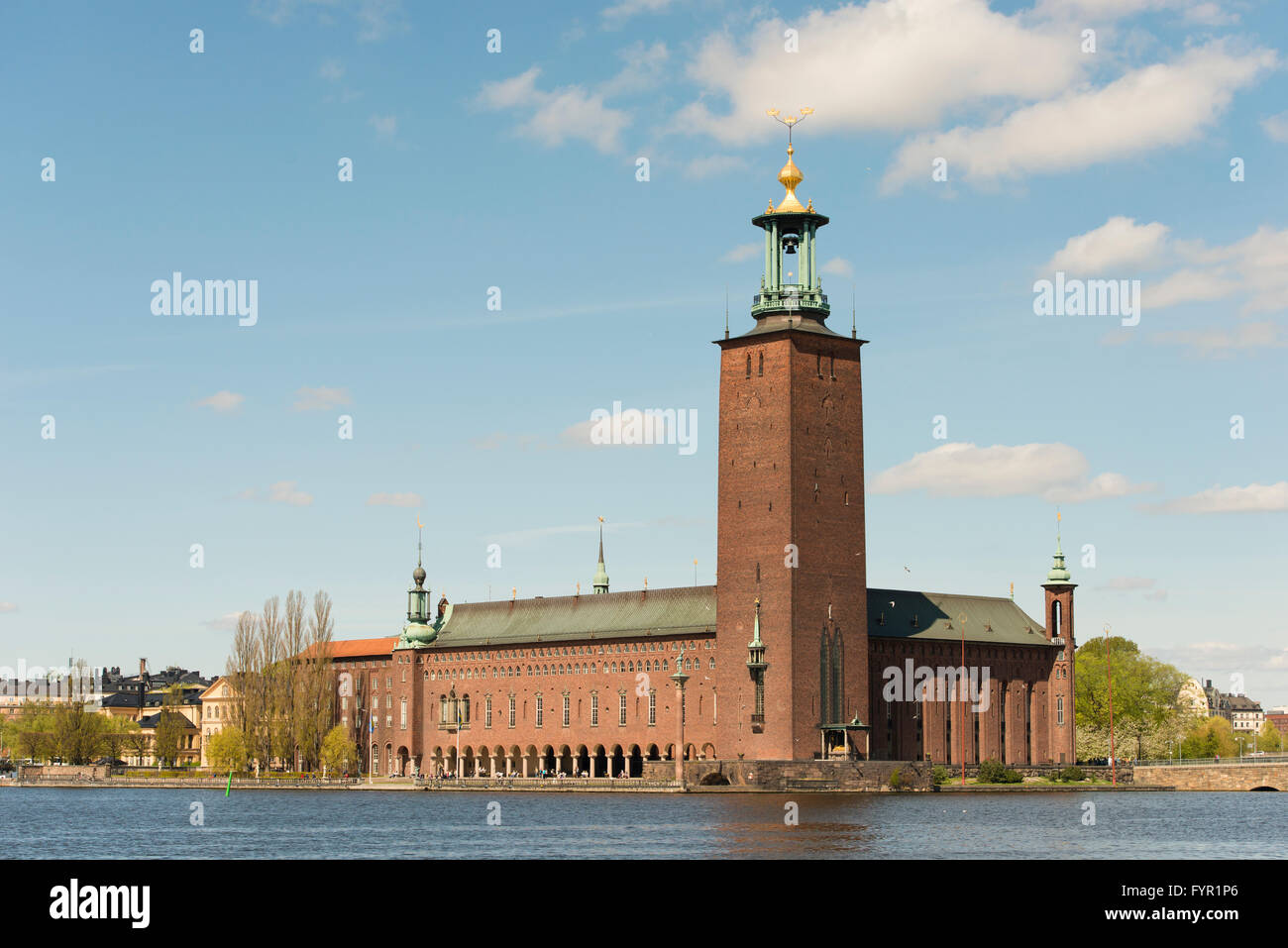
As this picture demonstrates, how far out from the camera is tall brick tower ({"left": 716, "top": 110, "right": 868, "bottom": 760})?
99.4 meters

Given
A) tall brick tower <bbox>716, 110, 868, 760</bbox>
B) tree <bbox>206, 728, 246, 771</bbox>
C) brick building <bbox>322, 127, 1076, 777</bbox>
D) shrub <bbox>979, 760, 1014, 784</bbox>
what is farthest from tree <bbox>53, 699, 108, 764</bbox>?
shrub <bbox>979, 760, 1014, 784</bbox>

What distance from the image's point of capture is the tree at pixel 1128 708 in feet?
429

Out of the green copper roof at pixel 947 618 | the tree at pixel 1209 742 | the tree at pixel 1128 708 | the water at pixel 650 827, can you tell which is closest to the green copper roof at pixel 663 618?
the green copper roof at pixel 947 618

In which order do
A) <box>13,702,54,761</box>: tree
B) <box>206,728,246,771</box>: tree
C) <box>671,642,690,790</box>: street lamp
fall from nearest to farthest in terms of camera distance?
<box>671,642,690,790</box>: street lamp < <box>206,728,246,771</box>: tree < <box>13,702,54,761</box>: tree

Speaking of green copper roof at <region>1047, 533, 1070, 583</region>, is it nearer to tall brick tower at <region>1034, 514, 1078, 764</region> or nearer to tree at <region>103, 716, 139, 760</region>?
tall brick tower at <region>1034, 514, 1078, 764</region>

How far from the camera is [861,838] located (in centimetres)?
5362

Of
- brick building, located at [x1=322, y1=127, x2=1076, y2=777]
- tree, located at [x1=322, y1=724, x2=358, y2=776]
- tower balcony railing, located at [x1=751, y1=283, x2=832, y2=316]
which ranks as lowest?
tree, located at [x1=322, y1=724, x2=358, y2=776]

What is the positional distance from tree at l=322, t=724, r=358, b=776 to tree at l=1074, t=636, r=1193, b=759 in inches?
2047

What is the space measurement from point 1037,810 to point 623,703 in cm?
4417

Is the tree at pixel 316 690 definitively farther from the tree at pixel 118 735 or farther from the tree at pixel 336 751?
the tree at pixel 118 735

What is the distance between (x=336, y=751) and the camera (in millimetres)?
115812

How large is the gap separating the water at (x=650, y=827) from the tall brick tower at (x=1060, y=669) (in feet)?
73.0

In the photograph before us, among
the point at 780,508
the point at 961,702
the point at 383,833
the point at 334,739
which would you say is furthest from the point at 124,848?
the point at 961,702

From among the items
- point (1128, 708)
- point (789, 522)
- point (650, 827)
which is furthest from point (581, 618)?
point (650, 827)
